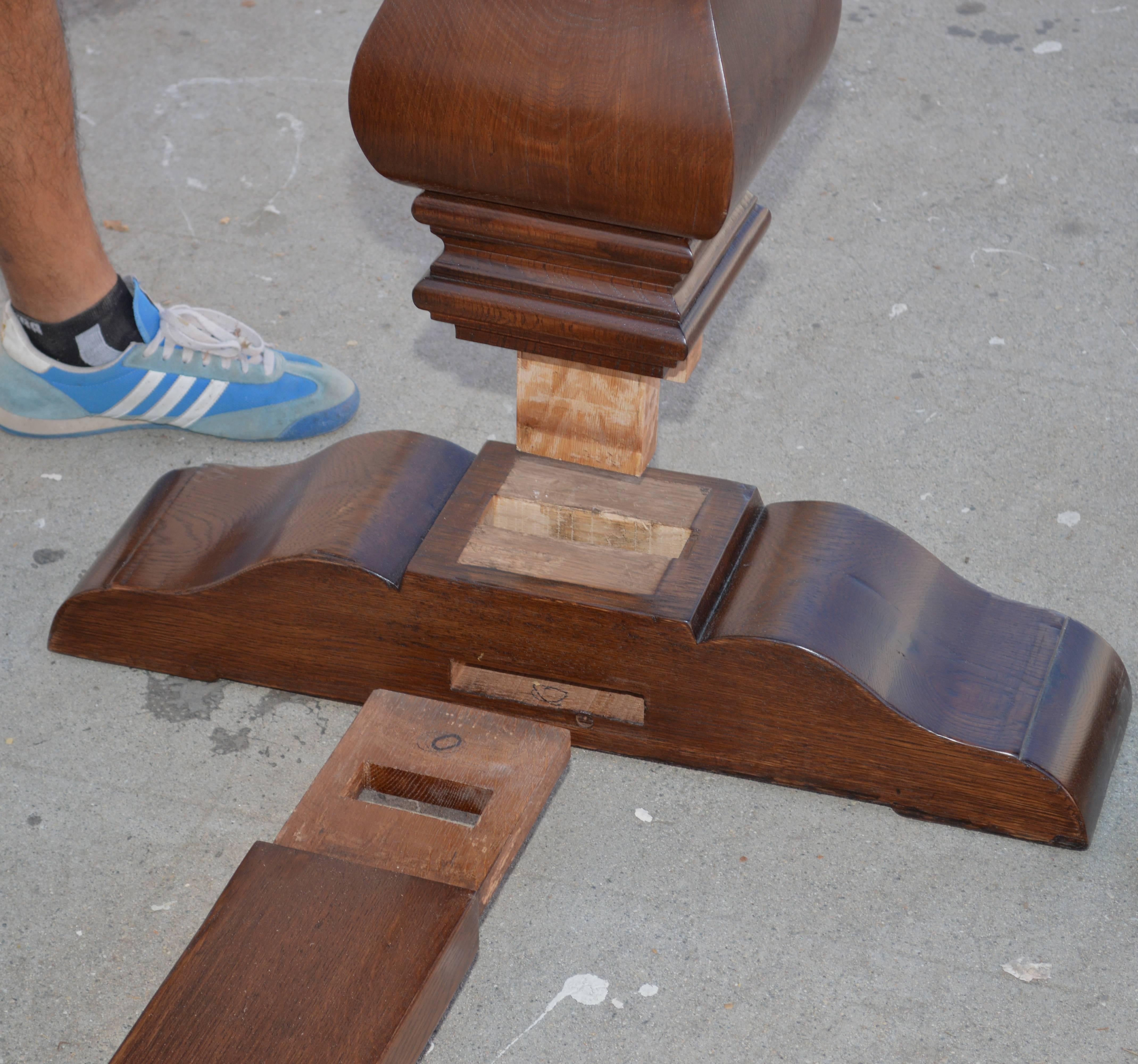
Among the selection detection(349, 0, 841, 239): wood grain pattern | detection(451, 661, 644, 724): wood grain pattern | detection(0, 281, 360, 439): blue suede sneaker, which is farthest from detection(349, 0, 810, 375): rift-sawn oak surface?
detection(0, 281, 360, 439): blue suede sneaker

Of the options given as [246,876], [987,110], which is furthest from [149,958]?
[987,110]

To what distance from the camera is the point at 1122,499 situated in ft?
6.11

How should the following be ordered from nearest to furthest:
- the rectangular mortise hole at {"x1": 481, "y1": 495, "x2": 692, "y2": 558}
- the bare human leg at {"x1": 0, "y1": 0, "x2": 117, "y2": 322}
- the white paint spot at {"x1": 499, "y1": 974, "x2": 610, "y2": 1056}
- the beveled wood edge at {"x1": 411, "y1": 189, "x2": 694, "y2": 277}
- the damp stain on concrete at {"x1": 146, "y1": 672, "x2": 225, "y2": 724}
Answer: the beveled wood edge at {"x1": 411, "y1": 189, "x2": 694, "y2": 277} < the white paint spot at {"x1": 499, "y1": 974, "x2": 610, "y2": 1056} < the rectangular mortise hole at {"x1": 481, "y1": 495, "x2": 692, "y2": 558} < the damp stain on concrete at {"x1": 146, "y1": 672, "x2": 225, "y2": 724} < the bare human leg at {"x1": 0, "y1": 0, "x2": 117, "y2": 322}

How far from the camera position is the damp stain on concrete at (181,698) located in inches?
61.5

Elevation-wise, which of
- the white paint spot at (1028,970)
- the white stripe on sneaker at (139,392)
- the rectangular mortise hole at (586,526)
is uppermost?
the rectangular mortise hole at (586,526)

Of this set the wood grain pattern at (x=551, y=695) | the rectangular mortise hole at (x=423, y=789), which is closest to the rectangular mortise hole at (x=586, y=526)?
the wood grain pattern at (x=551, y=695)

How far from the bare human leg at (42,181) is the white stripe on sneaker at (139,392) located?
120 millimetres

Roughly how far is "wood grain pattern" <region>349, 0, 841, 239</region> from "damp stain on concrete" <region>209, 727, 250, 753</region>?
0.69 meters

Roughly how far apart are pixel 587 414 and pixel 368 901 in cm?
52

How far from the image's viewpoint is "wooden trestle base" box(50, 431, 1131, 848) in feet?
4.48

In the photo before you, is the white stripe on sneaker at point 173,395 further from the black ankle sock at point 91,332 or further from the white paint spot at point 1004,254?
the white paint spot at point 1004,254

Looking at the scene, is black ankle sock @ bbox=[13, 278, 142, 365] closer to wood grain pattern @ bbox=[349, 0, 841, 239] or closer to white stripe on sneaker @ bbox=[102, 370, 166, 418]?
white stripe on sneaker @ bbox=[102, 370, 166, 418]

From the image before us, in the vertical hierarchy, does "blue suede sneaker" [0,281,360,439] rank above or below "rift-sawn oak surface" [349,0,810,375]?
below

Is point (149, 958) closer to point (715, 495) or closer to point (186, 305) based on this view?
point (715, 495)
